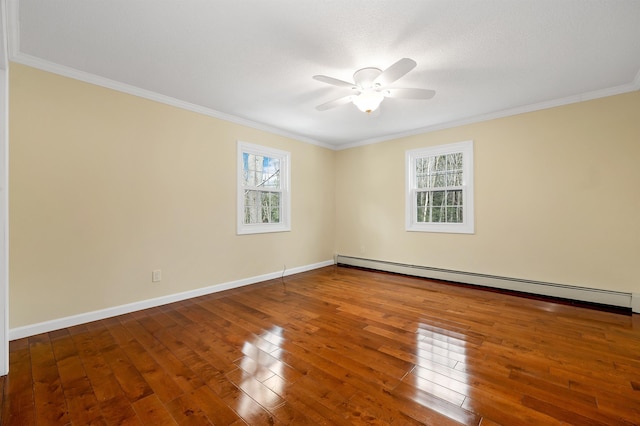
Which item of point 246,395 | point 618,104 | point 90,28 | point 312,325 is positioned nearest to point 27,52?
point 90,28

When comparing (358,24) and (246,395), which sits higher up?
(358,24)

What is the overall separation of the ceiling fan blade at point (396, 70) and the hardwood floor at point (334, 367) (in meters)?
2.23

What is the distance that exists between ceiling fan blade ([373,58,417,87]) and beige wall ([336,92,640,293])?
2540 mm

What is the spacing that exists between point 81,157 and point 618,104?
233 inches

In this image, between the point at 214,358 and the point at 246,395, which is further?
the point at 214,358

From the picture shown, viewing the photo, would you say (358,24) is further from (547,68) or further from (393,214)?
(393,214)

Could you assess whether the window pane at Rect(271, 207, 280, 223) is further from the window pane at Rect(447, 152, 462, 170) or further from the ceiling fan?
the window pane at Rect(447, 152, 462, 170)

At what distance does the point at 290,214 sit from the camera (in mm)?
4941

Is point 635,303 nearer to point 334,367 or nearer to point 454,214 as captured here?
point 454,214

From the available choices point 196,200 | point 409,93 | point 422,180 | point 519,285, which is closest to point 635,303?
point 519,285

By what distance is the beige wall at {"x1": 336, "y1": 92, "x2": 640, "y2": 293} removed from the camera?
3.17 meters

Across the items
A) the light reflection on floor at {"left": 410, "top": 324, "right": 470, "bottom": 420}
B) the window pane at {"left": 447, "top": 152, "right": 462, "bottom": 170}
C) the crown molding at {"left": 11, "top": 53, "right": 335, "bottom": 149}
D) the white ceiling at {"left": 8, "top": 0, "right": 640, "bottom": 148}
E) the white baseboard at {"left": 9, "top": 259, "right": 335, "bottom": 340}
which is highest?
the white ceiling at {"left": 8, "top": 0, "right": 640, "bottom": 148}

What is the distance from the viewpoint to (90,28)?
6.97ft

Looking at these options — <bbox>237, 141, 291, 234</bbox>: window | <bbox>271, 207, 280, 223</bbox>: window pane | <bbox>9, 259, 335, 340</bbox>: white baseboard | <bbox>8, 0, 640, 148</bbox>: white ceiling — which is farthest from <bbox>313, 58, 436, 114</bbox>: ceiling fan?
<bbox>9, 259, 335, 340</bbox>: white baseboard
